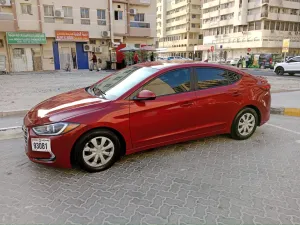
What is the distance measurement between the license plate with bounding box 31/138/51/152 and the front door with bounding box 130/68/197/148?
1.12 metres

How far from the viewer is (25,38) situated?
2195cm

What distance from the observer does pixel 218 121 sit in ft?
13.9

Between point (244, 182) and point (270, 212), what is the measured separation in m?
0.60

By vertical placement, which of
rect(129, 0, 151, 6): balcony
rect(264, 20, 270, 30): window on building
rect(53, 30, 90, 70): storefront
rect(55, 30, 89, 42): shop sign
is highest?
rect(129, 0, 151, 6): balcony

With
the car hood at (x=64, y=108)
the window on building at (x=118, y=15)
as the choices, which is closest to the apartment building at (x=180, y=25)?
the window on building at (x=118, y=15)

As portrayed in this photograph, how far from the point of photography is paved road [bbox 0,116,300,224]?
255 centimetres

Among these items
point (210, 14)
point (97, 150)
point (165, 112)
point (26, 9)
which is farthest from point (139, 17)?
point (210, 14)

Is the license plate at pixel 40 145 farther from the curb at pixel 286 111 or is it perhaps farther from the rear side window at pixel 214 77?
the curb at pixel 286 111

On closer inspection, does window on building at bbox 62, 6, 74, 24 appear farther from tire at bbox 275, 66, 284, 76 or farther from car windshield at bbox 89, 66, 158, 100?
car windshield at bbox 89, 66, 158, 100

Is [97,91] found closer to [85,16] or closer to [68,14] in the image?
[68,14]

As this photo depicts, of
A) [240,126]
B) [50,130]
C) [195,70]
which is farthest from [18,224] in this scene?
[240,126]

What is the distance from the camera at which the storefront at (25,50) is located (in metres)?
21.8

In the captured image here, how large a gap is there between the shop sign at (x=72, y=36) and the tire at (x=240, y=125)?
22718mm

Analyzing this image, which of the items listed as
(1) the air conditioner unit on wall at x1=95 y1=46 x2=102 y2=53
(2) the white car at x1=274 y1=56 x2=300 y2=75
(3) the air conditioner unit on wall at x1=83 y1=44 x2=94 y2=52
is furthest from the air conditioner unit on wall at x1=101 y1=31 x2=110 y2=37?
(2) the white car at x1=274 y1=56 x2=300 y2=75
